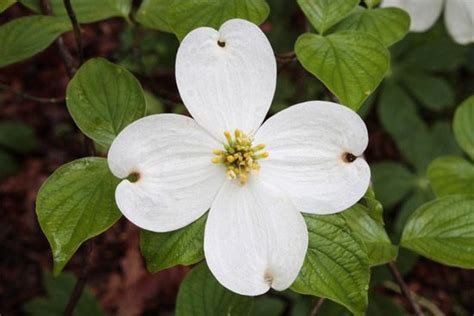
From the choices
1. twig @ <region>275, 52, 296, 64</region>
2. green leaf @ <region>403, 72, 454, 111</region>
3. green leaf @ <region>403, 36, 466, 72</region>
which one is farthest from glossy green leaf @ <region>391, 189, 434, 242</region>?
Result: twig @ <region>275, 52, 296, 64</region>

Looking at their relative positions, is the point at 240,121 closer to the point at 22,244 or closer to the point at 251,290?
the point at 251,290

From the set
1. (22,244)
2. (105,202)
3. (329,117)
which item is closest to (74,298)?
(105,202)

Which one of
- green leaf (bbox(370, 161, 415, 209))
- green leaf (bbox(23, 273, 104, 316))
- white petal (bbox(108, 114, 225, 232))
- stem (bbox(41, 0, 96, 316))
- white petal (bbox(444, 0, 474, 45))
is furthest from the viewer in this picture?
green leaf (bbox(370, 161, 415, 209))

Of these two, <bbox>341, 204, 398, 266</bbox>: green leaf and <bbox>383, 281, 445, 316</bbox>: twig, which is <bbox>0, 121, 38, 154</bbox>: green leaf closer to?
<bbox>383, 281, 445, 316</bbox>: twig

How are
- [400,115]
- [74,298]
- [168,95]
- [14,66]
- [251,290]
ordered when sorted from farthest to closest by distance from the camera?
[14,66]
[400,115]
[168,95]
[74,298]
[251,290]

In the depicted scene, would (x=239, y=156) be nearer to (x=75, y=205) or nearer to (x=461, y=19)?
(x=75, y=205)

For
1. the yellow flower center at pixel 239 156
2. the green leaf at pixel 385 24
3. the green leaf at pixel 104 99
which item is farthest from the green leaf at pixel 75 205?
the green leaf at pixel 385 24
